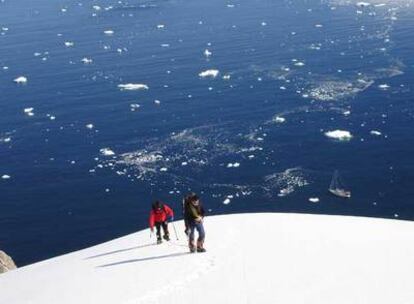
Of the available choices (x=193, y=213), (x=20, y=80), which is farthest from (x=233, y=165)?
(x=20, y=80)

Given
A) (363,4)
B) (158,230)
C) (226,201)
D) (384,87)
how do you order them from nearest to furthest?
(158,230)
(226,201)
(384,87)
(363,4)

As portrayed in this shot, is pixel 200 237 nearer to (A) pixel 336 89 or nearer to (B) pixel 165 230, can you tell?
(B) pixel 165 230

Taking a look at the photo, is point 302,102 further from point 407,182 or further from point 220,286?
point 220,286

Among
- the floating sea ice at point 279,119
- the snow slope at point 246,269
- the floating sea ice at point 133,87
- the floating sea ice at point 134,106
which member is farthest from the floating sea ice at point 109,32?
the snow slope at point 246,269

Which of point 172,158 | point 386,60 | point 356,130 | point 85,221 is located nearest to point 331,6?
point 386,60

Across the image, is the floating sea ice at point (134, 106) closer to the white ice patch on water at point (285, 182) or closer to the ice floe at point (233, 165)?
the ice floe at point (233, 165)
